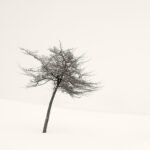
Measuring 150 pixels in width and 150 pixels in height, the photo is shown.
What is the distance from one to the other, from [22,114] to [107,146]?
Result: 550 inches

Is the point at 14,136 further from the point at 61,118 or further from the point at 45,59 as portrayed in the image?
the point at 61,118

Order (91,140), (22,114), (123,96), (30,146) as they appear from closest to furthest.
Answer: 1. (30,146)
2. (91,140)
3. (22,114)
4. (123,96)

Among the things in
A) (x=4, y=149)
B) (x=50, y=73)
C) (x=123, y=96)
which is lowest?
(x=4, y=149)

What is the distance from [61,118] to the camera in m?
30.0

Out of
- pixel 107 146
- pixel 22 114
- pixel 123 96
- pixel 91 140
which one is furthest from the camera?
pixel 123 96

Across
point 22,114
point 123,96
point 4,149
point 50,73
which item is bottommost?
point 4,149

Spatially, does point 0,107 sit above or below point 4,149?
above

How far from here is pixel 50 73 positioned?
65.6 feet

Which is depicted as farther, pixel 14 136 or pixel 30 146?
pixel 14 136

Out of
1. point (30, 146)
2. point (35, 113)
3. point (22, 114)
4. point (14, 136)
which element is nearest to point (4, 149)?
point (30, 146)

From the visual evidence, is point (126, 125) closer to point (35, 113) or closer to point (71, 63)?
point (35, 113)

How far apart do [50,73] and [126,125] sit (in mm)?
13232

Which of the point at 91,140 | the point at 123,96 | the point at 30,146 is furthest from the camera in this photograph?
the point at 123,96

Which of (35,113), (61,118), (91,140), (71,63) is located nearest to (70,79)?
(71,63)
